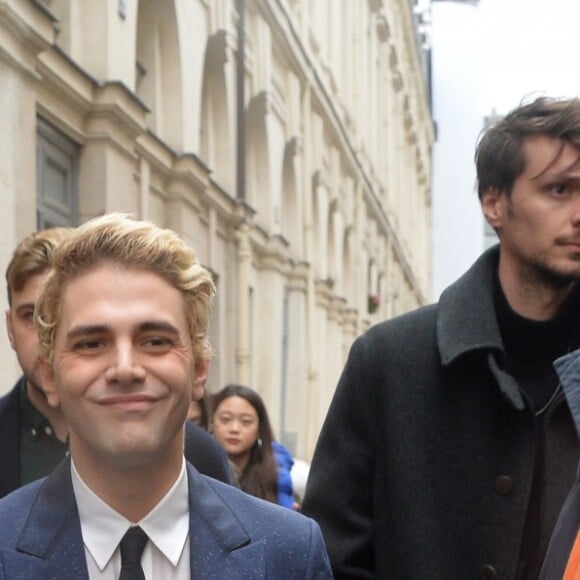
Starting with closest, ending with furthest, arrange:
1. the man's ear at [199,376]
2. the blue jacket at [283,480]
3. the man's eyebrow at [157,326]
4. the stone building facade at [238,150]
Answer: the man's eyebrow at [157,326] → the man's ear at [199,376] → the blue jacket at [283,480] → the stone building facade at [238,150]

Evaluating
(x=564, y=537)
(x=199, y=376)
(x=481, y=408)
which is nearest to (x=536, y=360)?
(x=481, y=408)

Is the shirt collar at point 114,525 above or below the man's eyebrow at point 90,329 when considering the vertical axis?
below

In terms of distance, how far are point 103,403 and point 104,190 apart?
754 centimetres

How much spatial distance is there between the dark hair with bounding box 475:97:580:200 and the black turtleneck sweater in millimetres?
266

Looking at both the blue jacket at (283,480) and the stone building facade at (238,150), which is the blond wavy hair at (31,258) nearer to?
the blue jacket at (283,480)

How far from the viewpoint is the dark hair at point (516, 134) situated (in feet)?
9.45

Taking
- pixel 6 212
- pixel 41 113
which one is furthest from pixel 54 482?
pixel 41 113

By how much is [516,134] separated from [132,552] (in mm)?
1395

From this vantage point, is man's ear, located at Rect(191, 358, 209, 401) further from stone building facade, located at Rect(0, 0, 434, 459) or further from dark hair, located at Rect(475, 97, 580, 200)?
stone building facade, located at Rect(0, 0, 434, 459)

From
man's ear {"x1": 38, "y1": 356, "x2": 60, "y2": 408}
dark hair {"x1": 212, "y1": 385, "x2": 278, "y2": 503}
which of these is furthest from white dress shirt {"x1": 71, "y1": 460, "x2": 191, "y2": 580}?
dark hair {"x1": 212, "y1": 385, "x2": 278, "y2": 503}

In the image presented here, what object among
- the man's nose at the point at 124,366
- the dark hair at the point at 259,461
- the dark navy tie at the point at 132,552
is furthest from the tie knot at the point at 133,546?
the dark hair at the point at 259,461

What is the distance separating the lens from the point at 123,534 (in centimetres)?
196

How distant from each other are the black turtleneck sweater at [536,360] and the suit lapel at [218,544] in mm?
893

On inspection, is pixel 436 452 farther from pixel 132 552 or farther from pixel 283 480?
pixel 283 480
